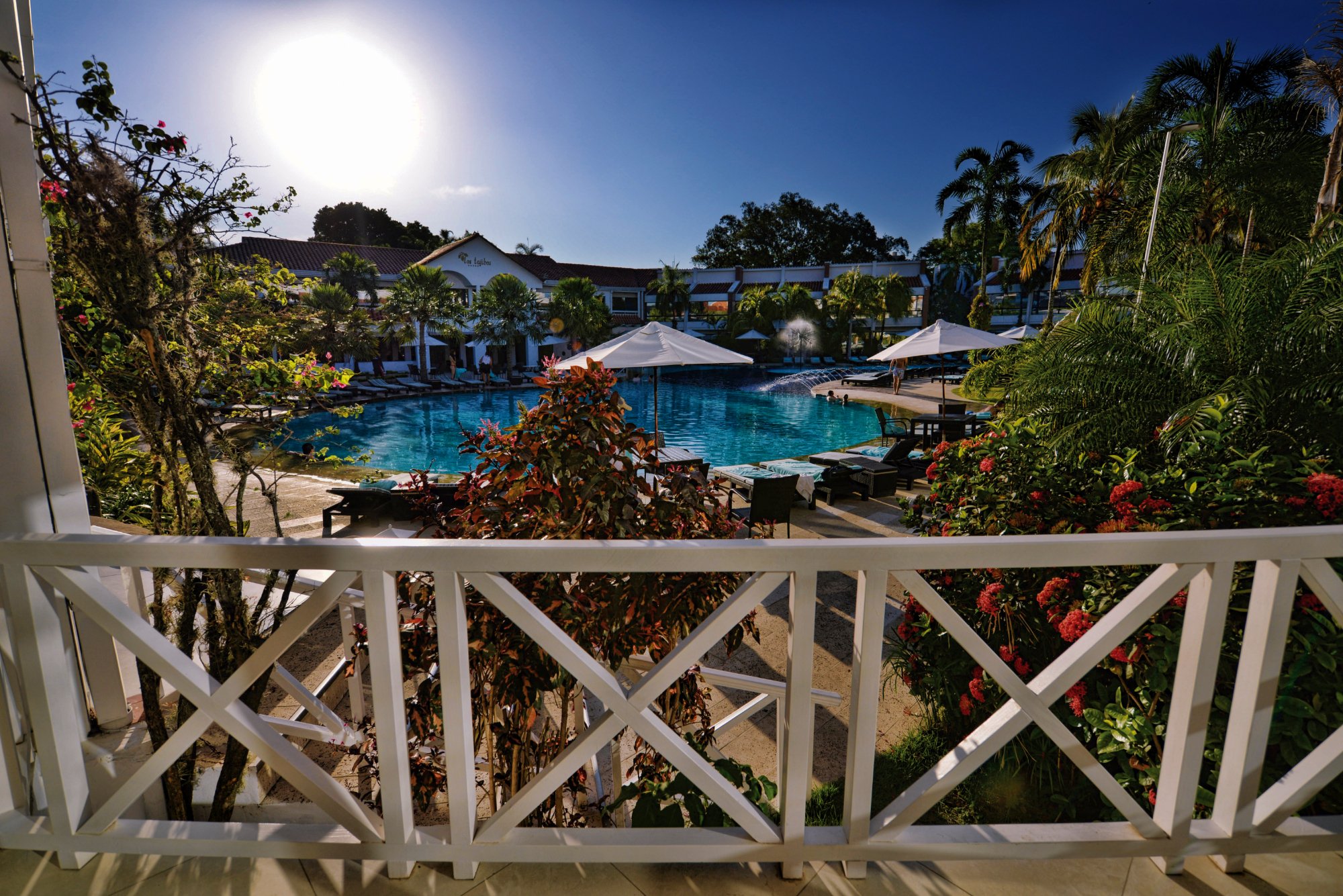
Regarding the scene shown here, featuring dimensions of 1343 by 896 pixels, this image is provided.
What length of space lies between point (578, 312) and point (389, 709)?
117 ft

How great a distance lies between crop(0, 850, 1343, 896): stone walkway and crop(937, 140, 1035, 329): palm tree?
32.1 meters

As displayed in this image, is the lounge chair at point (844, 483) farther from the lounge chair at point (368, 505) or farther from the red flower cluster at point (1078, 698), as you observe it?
the red flower cluster at point (1078, 698)

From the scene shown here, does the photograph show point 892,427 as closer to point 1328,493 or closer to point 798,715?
point 1328,493

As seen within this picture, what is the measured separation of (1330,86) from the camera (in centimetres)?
866

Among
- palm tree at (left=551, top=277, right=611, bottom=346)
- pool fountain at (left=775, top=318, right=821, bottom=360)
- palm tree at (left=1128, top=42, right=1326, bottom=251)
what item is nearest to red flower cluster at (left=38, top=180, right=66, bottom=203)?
palm tree at (left=1128, top=42, right=1326, bottom=251)

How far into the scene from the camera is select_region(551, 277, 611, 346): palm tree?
35906mm

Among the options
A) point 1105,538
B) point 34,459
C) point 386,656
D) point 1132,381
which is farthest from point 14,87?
point 1132,381

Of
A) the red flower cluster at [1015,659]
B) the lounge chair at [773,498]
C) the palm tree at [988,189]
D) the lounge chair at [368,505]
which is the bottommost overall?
the lounge chair at [368,505]

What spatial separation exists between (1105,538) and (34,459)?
2.80 m

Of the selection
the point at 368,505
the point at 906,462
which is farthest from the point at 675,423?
the point at 368,505

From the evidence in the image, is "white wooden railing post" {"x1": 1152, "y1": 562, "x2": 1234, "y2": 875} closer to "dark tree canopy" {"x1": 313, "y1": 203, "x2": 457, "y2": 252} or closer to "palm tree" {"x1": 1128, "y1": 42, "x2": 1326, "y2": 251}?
"palm tree" {"x1": 1128, "y1": 42, "x2": 1326, "y2": 251}

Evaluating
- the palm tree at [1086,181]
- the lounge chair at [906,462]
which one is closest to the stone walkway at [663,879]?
the lounge chair at [906,462]

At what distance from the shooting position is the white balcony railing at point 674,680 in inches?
55.1

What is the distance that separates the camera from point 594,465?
1956 millimetres
